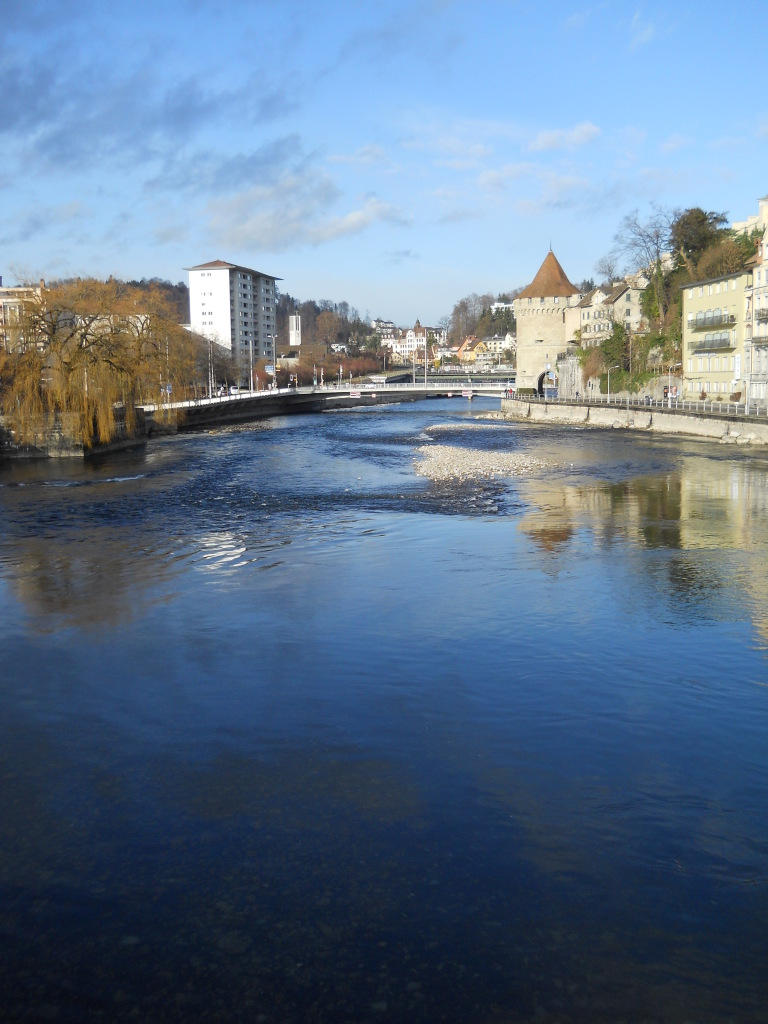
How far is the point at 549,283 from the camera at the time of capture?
88938 mm

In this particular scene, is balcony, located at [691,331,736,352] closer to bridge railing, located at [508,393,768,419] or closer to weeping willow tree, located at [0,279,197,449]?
bridge railing, located at [508,393,768,419]

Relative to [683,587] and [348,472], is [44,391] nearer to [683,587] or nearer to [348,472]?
[348,472]

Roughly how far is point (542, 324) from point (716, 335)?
35813 millimetres

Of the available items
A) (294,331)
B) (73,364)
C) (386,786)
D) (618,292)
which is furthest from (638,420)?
(294,331)

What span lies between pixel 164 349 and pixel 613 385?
3710 cm

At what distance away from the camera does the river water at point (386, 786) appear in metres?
4.84

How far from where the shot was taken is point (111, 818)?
6.50 m

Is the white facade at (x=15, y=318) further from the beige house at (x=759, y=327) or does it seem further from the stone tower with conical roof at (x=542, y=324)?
the stone tower with conical roof at (x=542, y=324)

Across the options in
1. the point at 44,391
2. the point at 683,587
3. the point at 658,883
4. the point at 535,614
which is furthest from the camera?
the point at 44,391

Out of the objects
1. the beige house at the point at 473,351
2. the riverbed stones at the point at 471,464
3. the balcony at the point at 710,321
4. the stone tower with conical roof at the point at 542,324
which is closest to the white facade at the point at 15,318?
the riverbed stones at the point at 471,464

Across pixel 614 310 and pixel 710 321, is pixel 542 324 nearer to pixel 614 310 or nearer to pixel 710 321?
pixel 614 310

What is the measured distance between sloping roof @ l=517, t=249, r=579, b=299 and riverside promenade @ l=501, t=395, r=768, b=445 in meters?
22.5

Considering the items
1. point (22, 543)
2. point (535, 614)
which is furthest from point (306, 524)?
point (535, 614)

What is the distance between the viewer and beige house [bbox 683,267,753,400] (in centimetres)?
5022
